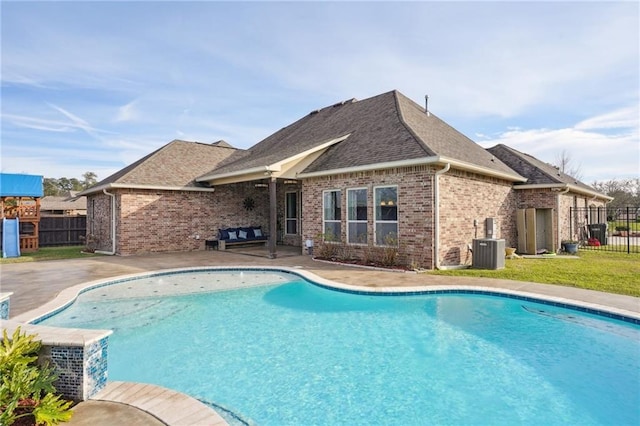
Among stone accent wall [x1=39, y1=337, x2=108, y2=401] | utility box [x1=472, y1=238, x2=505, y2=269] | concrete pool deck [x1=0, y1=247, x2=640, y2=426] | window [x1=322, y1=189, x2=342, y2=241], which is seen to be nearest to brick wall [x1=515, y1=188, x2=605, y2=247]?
utility box [x1=472, y1=238, x2=505, y2=269]

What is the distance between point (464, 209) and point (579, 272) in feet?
12.4

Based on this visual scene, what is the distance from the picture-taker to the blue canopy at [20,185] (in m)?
17.3

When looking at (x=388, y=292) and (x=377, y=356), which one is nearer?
(x=377, y=356)

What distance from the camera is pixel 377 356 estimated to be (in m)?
5.21

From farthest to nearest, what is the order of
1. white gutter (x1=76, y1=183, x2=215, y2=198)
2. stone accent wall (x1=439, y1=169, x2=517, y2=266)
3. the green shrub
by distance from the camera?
white gutter (x1=76, y1=183, x2=215, y2=198) < stone accent wall (x1=439, y1=169, x2=517, y2=266) < the green shrub

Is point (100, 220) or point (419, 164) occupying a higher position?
point (419, 164)

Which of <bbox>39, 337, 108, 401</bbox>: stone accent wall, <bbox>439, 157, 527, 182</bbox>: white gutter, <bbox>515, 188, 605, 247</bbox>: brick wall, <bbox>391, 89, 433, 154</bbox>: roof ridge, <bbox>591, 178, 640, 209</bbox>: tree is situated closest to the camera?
<bbox>39, 337, 108, 401</bbox>: stone accent wall

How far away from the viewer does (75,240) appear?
2205 cm

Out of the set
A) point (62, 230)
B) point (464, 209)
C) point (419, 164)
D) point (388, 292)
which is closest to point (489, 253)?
point (464, 209)

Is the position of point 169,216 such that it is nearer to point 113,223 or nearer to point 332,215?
point 113,223

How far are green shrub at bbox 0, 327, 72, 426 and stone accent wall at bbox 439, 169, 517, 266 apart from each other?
32.2 feet

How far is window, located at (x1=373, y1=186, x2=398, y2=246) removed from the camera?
441 inches

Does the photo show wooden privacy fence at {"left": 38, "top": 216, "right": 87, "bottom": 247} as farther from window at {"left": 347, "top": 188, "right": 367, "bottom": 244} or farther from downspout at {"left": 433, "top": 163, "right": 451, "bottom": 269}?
downspout at {"left": 433, "top": 163, "right": 451, "bottom": 269}

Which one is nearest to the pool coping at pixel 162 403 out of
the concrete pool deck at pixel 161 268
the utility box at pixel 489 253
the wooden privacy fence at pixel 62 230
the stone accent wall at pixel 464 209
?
the concrete pool deck at pixel 161 268
